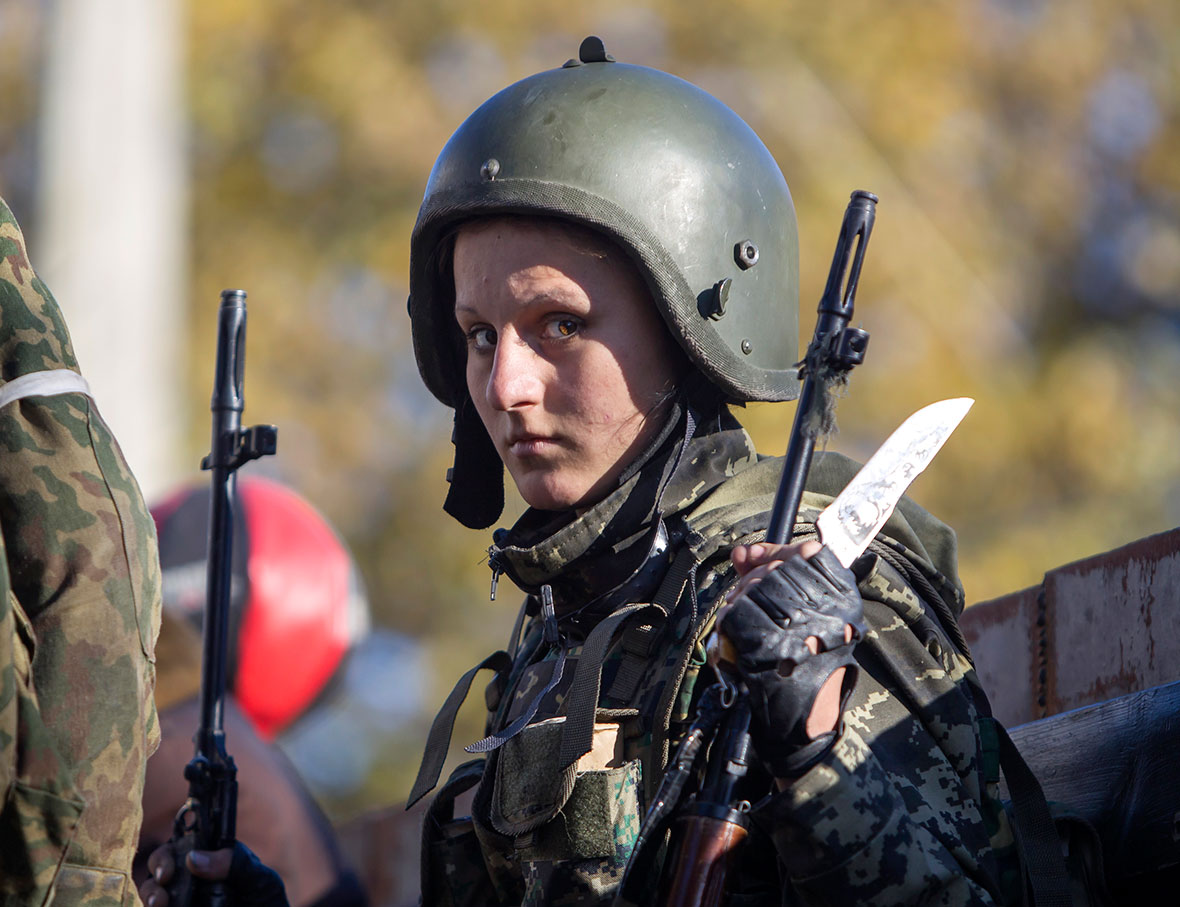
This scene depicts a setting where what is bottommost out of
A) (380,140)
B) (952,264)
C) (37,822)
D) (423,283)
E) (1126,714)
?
(37,822)

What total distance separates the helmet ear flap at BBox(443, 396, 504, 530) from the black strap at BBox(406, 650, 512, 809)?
1.39 feet

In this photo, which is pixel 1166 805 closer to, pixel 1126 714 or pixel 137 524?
pixel 1126 714

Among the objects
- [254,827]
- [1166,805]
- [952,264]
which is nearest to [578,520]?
[1166,805]

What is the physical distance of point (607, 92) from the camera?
3.54 metres

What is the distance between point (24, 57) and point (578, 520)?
11254mm

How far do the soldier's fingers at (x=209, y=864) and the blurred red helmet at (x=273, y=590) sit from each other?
241 centimetres

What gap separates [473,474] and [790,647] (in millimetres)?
1445

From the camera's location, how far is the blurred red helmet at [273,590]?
20.6ft

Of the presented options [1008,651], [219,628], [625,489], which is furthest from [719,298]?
[219,628]

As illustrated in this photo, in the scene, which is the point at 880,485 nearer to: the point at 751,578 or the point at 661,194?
the point at 751,578

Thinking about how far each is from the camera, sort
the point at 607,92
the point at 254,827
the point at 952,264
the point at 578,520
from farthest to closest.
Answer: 1. the point at 952,264
2. the point at 254,827
3. the point at 607,92
4. the point at 578,520

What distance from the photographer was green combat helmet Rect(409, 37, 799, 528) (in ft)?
11.0

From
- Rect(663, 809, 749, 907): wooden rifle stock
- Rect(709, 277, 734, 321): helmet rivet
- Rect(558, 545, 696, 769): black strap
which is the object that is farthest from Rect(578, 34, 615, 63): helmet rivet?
Rect(663, 809, 749, 907): wooden rifle stock

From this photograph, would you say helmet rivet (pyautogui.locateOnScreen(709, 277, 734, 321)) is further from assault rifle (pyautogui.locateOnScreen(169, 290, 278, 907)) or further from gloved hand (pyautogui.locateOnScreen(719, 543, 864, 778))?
assault rifle (pyautogui.locateOnScreen(169, 290, 278, 907))
